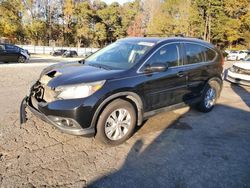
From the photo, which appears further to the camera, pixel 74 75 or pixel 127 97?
pixel 127 97

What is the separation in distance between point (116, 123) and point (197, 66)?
2354mm

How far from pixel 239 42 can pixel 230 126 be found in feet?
157

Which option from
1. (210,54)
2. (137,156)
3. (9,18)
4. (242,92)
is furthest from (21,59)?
A: (9,18)

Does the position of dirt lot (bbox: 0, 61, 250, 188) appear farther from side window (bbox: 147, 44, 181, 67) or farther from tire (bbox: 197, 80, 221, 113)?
side window (bbox: 147, 44, 181, 67)

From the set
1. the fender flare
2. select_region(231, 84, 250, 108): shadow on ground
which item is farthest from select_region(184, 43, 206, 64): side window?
select_region(231, 84, 250, 108): shadow on ground

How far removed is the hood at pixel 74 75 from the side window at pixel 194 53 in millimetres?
1837

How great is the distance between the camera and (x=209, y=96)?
5750 millimetres

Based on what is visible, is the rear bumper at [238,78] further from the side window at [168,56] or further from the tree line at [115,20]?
the tree line at [115,20]

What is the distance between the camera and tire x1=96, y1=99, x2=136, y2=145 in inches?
143

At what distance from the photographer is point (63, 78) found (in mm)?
3662

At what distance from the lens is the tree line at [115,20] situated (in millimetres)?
42250

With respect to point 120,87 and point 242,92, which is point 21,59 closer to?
point 242,92

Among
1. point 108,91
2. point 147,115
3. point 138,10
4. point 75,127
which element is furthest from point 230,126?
point 138,10

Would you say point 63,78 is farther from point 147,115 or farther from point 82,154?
point 147,115
